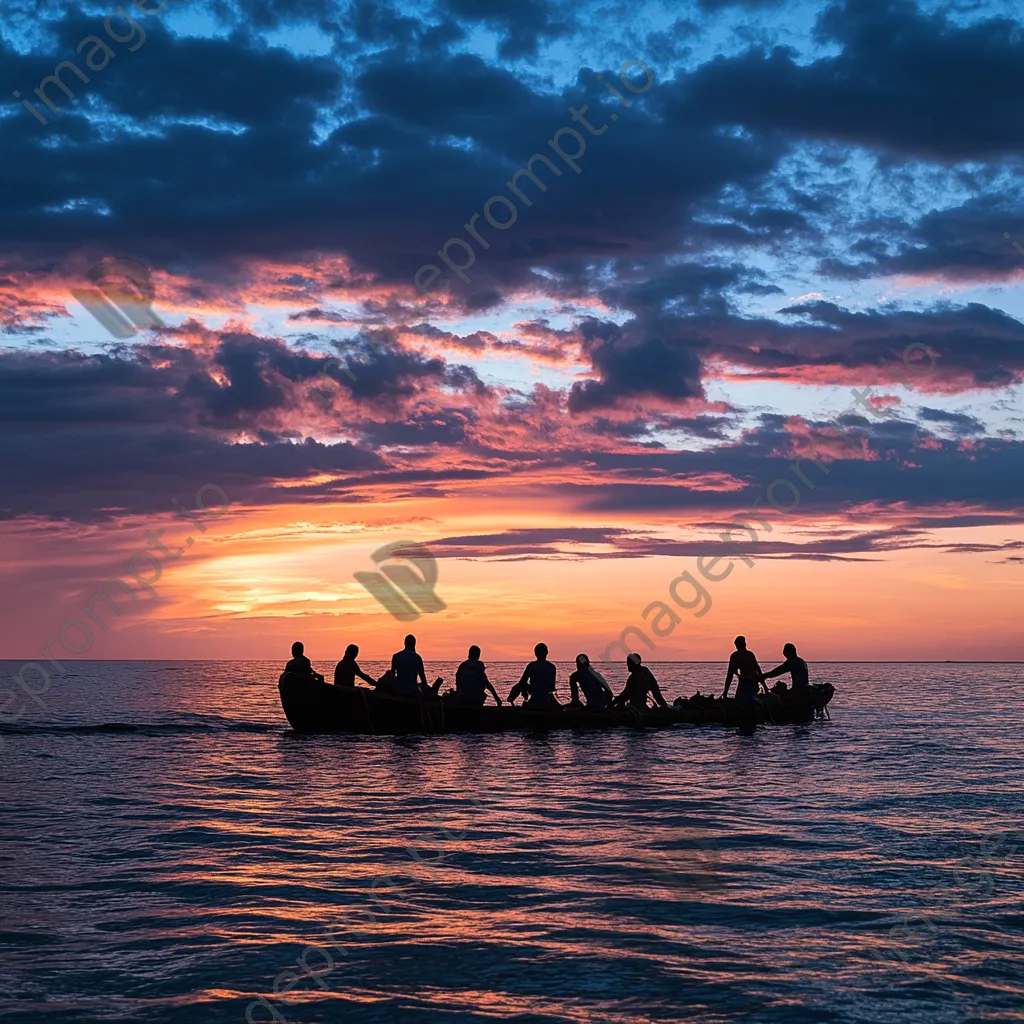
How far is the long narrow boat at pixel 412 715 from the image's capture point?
28.8 metres

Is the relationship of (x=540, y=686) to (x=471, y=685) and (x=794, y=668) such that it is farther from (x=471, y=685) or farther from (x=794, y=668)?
(x=794, y=668)

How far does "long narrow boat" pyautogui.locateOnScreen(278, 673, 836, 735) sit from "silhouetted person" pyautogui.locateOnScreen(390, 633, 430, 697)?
1.35 feet

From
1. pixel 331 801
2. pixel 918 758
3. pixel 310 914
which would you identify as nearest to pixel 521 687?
pixel 918 758

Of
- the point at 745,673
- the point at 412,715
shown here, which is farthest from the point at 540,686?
the point at 745,673

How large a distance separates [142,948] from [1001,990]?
23.5 feet

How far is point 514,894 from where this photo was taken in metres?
10.6

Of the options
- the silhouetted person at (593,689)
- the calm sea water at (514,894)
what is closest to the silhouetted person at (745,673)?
the silhouetted person at (593,689)

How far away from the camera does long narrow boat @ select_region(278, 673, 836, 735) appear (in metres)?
28.8

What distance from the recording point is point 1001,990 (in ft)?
25.3

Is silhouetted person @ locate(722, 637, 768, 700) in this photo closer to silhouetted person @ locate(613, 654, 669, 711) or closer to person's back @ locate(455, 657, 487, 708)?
silhouetted person @ locate(613, 654, 669, 711)

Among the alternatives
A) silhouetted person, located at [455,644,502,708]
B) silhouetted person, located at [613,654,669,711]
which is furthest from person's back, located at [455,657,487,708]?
silhouetted person, located at [613,654,669,711]

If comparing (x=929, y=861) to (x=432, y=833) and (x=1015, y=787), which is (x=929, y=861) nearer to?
(x=432, y=833)
